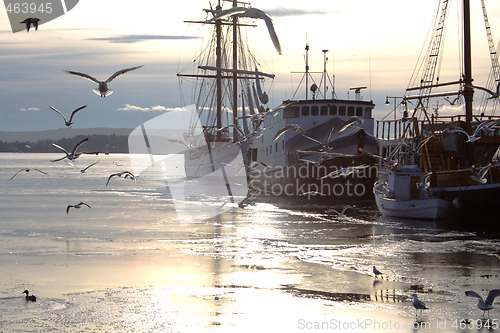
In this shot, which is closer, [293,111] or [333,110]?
[333,110]

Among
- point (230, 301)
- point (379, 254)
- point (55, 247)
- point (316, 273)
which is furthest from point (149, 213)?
point (230, 301)

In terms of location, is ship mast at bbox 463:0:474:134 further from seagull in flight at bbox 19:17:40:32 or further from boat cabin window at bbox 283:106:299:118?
seagull in flight at bbox 19:17:40:32

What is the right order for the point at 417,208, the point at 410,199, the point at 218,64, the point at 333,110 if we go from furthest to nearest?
1. the point at 218,64
2. the point at 333,110
3. the point at 410,199
4. the point at 417,208

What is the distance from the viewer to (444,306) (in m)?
15.8

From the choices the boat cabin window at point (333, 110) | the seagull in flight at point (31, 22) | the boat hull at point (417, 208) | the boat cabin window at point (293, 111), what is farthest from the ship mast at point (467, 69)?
the seagull in flight at point (31, 22)

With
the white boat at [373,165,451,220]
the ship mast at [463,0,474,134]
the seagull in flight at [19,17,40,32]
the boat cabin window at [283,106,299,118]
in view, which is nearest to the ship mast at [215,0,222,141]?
the boat cabin window at [283,106,299,118]

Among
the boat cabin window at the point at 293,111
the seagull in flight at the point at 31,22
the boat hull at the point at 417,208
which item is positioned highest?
the seagull in flight at the point at 31,22

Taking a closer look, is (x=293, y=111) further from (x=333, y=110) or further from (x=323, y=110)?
(x=333, y=110)

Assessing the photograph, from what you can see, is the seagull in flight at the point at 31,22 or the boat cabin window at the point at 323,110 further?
the boat cabin window at the point at 323,110

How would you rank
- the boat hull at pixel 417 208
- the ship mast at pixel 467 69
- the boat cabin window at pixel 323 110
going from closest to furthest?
the boat hull at pixel 417 208 < the ship mast at pixel 467 69 < the boat cabin window at pixel 323 110

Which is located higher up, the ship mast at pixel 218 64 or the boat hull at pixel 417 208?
the ship mast at pixel 218 64

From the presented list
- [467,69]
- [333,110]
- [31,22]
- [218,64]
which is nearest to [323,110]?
[333,110]

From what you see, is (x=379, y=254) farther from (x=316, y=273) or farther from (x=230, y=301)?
(x=230, y=301)

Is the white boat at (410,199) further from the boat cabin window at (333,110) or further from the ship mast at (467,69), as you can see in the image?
the boat cabin window at (333,110)
